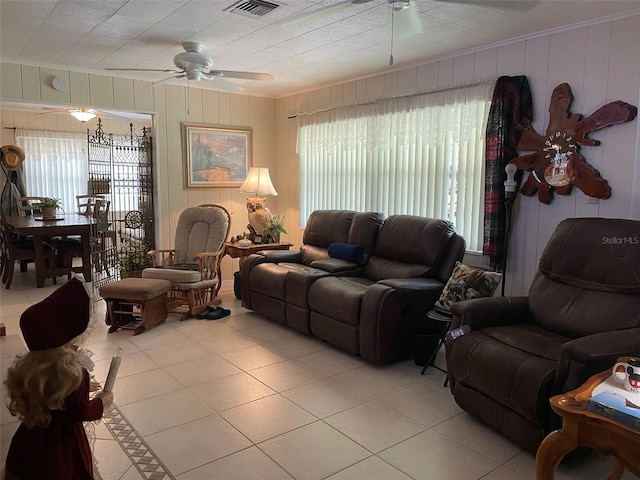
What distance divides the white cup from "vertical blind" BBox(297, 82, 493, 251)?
6.97ft

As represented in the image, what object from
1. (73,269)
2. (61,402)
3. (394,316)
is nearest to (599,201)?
(394,316)

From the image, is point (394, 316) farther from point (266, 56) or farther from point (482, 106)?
point (266, 56)

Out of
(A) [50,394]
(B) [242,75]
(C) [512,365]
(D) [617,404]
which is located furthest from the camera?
(B) [242,75]

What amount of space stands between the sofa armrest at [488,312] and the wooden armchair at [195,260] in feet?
8.85

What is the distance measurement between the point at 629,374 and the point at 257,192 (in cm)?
426

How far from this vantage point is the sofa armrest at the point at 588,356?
2066 millimetres

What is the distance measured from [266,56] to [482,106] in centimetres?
192

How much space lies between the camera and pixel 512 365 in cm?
236

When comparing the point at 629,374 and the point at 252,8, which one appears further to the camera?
the point at 252,8

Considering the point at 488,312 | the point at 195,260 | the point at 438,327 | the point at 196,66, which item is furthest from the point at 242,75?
the point at 488,312

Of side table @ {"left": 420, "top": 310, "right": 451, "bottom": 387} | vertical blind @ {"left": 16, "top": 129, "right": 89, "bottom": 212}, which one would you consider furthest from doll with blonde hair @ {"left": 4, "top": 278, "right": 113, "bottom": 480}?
vertical blind @ {"left": 16, "top": 129, "right": 89, "bottom": 212}

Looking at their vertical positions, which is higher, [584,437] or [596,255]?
[596,255]

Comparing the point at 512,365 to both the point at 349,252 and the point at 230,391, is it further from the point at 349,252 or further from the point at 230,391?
the point at 349,252

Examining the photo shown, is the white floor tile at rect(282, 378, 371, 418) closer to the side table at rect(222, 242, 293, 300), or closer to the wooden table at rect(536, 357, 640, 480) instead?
the wooden table at rect(536, 357, 640, 480)
